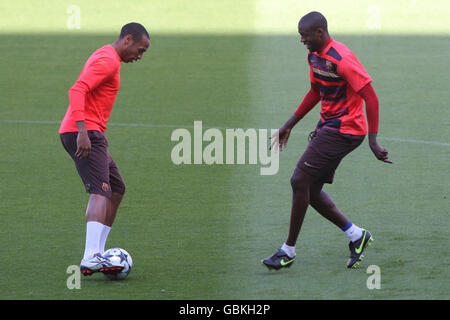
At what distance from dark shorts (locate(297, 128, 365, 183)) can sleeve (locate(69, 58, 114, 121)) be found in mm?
1662

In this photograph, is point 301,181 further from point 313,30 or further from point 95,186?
point 95,186

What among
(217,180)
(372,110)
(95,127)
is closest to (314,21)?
(372,110)

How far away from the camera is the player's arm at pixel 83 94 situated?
261 inches

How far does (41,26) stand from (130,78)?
472 centimetres

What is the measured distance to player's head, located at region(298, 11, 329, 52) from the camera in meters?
6.95

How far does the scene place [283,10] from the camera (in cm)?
2027

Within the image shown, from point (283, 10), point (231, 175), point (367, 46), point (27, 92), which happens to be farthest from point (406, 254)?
point (283, 10)

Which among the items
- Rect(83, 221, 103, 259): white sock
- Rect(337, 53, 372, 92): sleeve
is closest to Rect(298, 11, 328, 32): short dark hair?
Rect(337, 53, 372, 92): sleeve

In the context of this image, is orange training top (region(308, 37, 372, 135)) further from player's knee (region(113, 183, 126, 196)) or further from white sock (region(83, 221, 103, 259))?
white sock (region(83, 221, 103, 259))

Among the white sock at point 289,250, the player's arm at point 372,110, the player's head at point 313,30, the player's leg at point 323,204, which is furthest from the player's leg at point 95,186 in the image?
the player's arm at point 372,110

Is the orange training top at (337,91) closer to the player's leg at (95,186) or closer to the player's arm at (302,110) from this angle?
the player's arm at (302,110)

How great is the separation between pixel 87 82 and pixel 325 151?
1908 millimetres
